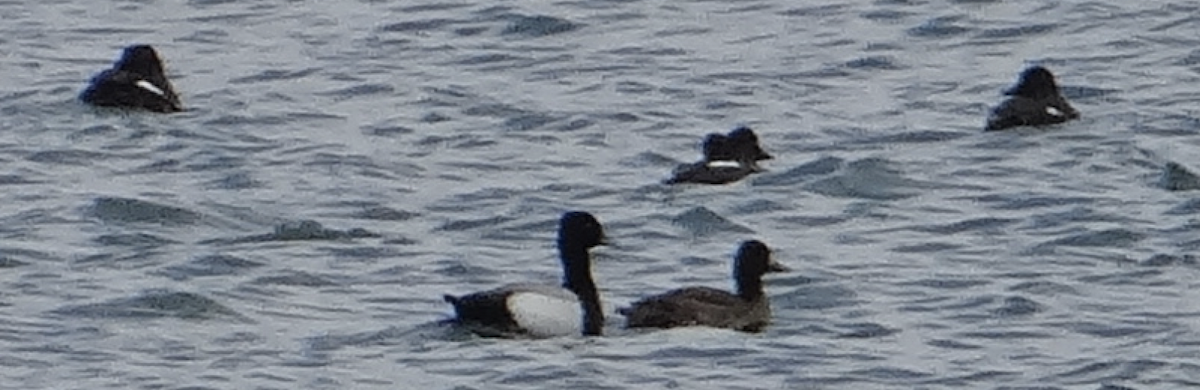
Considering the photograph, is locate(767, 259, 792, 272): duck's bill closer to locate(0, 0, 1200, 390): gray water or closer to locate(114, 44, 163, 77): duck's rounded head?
locate(0, 0, 1200, 390): gray water

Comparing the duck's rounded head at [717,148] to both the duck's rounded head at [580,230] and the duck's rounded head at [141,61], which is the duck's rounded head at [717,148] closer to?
the duck's rounded head at [580,230]

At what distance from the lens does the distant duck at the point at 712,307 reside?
20.3 m

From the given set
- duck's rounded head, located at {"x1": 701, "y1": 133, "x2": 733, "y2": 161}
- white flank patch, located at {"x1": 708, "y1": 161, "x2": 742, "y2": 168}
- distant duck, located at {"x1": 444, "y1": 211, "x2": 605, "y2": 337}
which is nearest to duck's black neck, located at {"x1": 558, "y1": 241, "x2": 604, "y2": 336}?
distant duck, located at {"x1": 444, "y1": 211, "x2": 605, "y2": 337}

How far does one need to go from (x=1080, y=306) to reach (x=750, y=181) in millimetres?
4139

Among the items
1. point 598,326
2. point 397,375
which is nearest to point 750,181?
point 598,326

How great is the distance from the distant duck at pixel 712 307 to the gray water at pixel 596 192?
0.10 meters

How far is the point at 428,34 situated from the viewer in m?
30.0

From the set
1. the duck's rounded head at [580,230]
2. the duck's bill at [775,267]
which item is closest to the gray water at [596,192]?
the duck's bill at [775,267]

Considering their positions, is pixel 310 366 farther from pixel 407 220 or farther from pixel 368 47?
pixel 368 47

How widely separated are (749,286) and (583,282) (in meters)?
0.80

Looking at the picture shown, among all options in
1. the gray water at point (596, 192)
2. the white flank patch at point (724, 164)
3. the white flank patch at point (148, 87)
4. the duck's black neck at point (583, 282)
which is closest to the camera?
the gray water at point (596, 192)

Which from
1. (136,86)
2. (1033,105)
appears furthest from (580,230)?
(136,86)

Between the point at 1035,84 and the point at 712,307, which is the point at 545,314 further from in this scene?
the point at 1035,84

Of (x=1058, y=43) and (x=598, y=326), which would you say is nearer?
(x=598, y=326)
